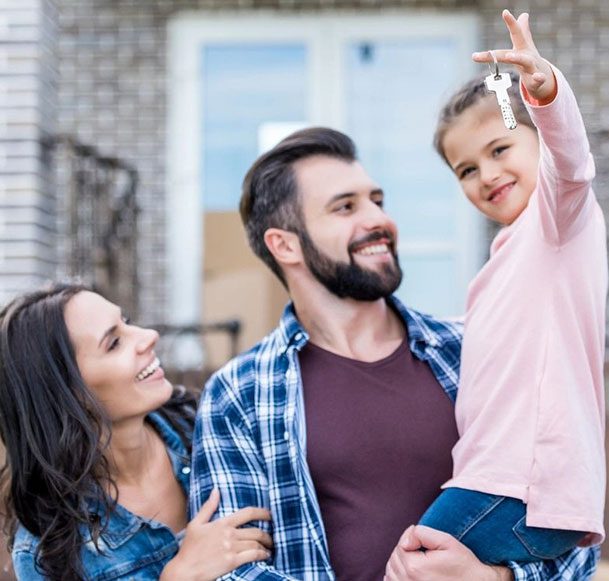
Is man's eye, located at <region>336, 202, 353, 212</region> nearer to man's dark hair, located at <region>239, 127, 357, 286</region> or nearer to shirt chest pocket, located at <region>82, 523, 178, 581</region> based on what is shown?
man's dark hair, located at <region>239, 127, 357, 286</region>

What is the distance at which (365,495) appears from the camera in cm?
320

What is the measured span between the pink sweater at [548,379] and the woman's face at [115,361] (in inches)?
36.6

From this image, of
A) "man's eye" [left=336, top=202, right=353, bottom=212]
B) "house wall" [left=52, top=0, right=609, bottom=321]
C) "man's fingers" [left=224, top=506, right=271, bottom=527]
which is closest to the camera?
"man's fingers" [left=224, top=506, right=271, bottom=527]

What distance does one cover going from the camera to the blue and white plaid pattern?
319 centimetres

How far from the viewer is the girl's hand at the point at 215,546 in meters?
3.09

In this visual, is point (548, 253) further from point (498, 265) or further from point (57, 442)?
point (57, 442)

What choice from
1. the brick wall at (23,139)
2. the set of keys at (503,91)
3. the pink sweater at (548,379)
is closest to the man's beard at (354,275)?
the pink sweater at (548,379)

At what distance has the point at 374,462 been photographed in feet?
10.5

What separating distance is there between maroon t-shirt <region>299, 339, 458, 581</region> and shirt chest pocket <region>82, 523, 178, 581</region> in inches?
19.5

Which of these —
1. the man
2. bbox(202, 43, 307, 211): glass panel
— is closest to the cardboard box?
bbox(202, 43, 307, 211): glass panel

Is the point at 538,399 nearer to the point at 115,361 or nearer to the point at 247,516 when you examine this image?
the point at 247,516

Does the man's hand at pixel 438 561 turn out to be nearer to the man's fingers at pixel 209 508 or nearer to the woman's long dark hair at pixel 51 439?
the man's fingers at pixel 209 508

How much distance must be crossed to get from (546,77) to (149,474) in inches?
65.9

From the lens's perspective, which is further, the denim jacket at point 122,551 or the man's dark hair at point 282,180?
the man's dark hair at point 282,180
